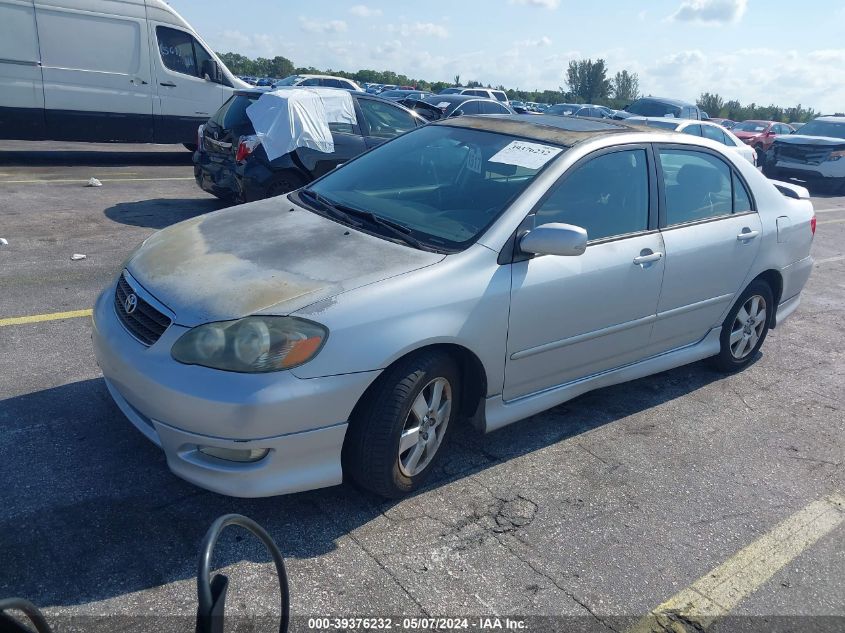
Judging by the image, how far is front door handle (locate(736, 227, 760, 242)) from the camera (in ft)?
15.7

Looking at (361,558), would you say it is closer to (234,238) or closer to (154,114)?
(234,238)

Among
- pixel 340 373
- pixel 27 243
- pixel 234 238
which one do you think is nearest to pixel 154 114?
pixel 27 243

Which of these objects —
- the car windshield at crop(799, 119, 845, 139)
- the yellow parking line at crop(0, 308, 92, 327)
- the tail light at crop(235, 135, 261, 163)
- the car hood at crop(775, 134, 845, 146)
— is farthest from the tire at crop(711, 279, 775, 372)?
the car windshield at crop(799, 119, 845, 139)

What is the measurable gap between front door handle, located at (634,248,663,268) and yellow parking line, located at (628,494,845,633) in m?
1.48

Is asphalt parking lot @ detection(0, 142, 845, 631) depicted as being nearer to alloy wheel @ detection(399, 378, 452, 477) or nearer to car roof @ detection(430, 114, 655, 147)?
alloy wheel @ detection(399, 378, 452, 477)

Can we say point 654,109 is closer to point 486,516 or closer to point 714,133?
point 714,133

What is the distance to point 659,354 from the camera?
456 cm

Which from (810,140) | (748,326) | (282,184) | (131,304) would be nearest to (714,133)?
(810,140)

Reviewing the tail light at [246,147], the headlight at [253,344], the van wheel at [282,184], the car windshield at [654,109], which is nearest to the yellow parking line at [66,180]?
the tail light at [246,147]

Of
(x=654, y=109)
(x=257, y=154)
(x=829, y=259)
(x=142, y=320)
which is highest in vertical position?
(x=654, y=109)

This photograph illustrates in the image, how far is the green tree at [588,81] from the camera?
240 feet

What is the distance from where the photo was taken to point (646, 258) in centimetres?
414

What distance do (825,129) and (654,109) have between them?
4.38 metres

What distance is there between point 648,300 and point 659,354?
0.50 meters
